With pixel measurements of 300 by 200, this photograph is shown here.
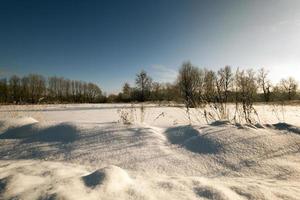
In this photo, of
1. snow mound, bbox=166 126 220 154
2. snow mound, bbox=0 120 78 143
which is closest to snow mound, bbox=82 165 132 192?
snow mound, bbox=166 126 220 154

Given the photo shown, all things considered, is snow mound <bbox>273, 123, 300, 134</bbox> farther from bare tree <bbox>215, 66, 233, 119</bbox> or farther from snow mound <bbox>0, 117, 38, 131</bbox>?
snow mound <bbox>0, 117, 38, 131</bbox>

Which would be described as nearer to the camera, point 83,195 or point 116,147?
point 83,195

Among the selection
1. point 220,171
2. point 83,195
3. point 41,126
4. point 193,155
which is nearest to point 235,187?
point 220,171

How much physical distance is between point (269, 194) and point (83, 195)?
50.7 inches

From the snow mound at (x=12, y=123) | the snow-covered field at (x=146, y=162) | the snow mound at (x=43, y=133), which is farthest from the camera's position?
the snow mound at (x=12, y=123)

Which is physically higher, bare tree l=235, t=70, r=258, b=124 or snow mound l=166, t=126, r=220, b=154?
bare tree l=235, t=70, r=258, b=124

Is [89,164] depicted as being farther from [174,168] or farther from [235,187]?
[235,187]

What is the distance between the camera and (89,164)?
1.96 metres

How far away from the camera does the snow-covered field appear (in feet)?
4.24

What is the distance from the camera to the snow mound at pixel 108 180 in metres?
1.31

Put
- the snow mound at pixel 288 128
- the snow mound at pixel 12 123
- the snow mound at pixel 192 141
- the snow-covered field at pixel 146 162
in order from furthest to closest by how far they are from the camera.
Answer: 1. the snow mound at pixel 12 123
2. the snow mound at pixel 288 128
3. the snow mound at pixel 192 141
4. the snow-covered field at pixel 146 162

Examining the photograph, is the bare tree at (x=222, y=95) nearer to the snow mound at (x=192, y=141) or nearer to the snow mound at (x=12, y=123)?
the snow mound at (x=192, y=141)

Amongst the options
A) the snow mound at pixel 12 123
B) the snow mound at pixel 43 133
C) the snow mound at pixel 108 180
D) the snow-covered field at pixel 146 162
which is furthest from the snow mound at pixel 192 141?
the snow mound at pixel 12 123

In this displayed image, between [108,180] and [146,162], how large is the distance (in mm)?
642
